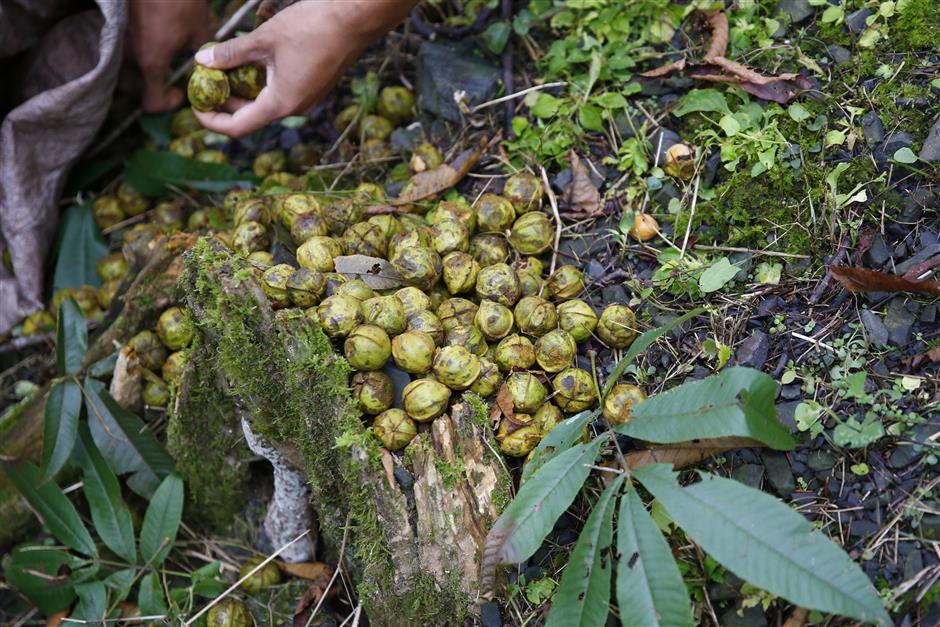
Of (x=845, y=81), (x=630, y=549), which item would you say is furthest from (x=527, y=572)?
(x=845, y=81)

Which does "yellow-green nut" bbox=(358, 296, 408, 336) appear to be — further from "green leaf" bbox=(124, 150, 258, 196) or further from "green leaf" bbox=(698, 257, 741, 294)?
"green leaf" bbox=(124, 150, 258, 196)

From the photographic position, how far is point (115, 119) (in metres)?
4.78

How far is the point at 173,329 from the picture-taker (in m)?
3.56

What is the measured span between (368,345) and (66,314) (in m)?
1.83

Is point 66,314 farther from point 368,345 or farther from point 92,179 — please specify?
point 368,345

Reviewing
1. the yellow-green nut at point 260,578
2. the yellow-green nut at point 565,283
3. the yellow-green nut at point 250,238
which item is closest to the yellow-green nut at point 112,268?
the yellow-green nut at point 250,238

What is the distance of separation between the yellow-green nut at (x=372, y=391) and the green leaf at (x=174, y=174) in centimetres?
192

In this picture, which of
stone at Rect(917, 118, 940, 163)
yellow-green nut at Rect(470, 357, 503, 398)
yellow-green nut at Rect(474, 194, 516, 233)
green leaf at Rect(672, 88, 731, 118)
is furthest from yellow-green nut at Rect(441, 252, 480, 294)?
stone at Rect(917, 118, 940, 163)

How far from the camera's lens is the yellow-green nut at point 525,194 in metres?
3.58

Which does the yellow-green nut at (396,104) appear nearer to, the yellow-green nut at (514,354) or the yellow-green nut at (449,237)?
the yellow-green nut at (449,237)

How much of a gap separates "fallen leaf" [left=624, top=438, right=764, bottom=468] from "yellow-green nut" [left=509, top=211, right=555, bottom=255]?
1.13 m

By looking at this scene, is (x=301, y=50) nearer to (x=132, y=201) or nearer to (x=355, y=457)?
(x=132, y=201)

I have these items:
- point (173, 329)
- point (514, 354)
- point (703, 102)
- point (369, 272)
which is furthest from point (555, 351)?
point (173, 329)

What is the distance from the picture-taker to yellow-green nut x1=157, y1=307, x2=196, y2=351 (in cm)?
355
